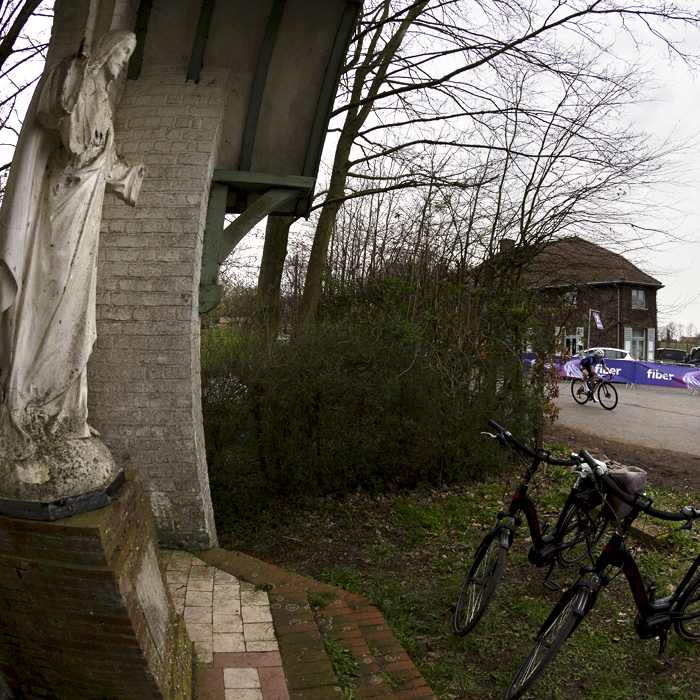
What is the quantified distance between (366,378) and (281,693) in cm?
433

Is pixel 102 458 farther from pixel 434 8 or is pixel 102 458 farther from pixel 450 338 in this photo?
pixel 434 8

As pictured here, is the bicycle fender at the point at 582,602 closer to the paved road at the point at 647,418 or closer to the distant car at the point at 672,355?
the paved road at the point at 647,418

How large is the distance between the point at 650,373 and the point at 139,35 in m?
19.5

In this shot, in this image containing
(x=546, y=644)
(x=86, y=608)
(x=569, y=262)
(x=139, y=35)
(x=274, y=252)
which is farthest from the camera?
(x=274, y=252)

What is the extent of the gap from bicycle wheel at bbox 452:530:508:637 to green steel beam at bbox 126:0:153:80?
4489 mm

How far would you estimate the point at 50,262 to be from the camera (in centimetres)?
226

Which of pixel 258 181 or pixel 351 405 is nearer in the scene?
pixel 258 181

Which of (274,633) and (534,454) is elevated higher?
(534,454)

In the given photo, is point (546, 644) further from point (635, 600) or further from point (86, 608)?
point (86, 608)

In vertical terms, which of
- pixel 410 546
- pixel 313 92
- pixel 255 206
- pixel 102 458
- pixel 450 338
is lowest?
pixel 410 546

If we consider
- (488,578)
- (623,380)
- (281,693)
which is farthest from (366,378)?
(623,380)

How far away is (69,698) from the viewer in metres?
2.53

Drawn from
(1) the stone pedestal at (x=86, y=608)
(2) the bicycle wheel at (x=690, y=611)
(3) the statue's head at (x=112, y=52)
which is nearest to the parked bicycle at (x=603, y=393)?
(2) the bicycle wheel at (x=690, y=611)

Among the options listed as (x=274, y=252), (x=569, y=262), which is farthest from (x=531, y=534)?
(x=274, y=252)
